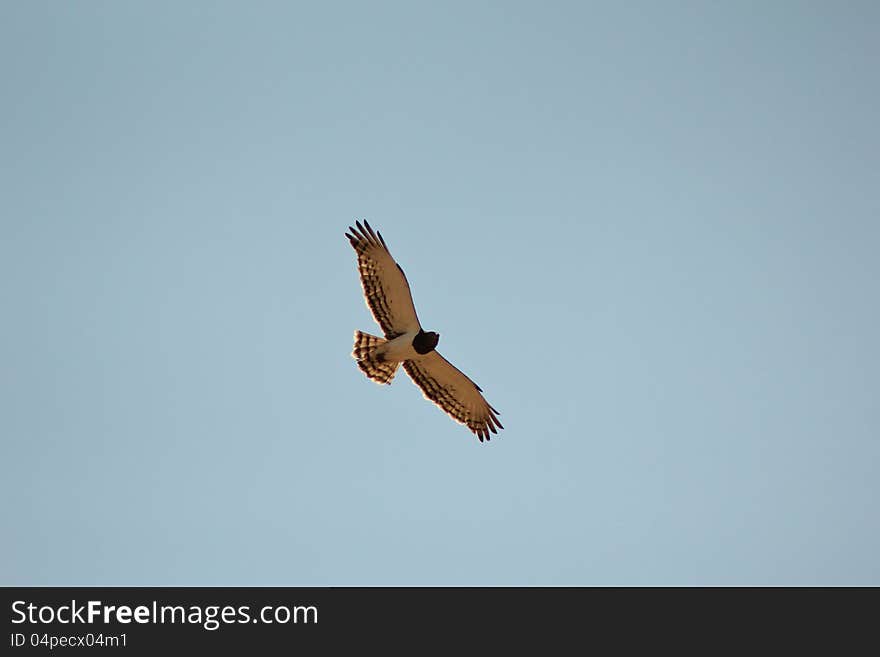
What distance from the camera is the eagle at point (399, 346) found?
102ft

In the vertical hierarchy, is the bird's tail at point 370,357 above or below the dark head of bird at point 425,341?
above

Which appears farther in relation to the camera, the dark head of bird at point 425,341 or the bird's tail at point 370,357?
the bird's tail at point 370,357

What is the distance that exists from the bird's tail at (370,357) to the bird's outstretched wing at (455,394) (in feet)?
1.79

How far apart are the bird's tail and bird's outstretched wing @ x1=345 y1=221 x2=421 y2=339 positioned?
0.96 feet

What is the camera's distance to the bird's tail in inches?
1239

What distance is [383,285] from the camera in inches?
1230

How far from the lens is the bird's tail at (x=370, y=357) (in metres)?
31.5

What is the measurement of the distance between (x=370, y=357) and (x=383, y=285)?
1.31 meters
